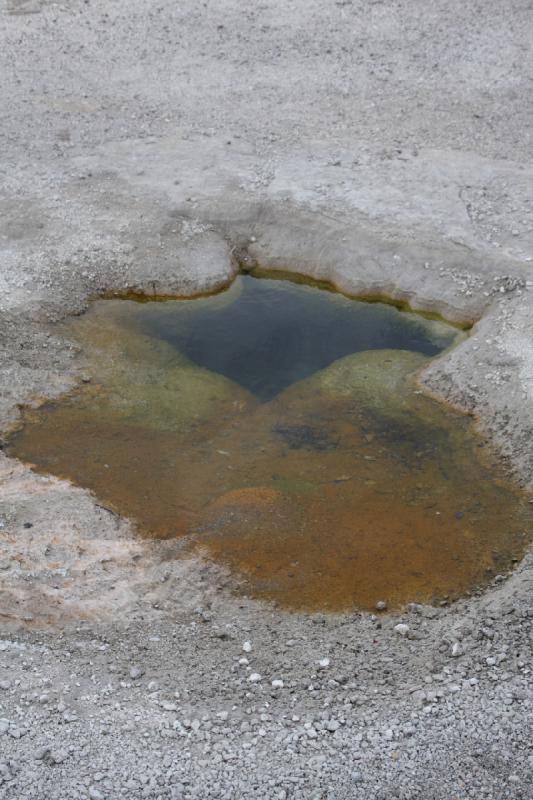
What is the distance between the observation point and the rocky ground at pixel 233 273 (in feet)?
22.1

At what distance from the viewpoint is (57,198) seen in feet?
44.4

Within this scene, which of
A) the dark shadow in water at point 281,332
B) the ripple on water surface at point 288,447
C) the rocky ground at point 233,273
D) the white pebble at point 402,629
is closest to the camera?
the rocky ground at point 233,273

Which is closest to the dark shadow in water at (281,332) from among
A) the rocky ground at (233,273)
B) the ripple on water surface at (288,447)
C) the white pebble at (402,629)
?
the ripple on water surface at (288,447)

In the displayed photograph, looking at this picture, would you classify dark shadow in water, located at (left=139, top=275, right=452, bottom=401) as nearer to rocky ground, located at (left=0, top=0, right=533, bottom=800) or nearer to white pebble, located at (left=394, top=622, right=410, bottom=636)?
rocky ground, located at (left=0, top=0, right=533, bottom=800)

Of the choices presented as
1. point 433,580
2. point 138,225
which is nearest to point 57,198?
point 138,225

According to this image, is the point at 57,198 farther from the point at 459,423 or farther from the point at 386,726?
the point at 386,726

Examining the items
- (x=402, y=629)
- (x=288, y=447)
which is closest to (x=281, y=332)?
(x=288, y=447)

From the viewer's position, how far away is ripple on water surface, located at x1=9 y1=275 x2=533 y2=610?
8805mm

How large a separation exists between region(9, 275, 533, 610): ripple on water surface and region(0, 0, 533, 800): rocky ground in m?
0.35

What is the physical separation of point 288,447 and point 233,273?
381 cm

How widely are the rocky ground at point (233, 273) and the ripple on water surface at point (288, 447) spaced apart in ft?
1.16

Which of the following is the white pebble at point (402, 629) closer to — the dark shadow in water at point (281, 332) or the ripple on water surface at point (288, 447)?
the ripple on water surface at point (288, 447)

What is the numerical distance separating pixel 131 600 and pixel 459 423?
4.83 m

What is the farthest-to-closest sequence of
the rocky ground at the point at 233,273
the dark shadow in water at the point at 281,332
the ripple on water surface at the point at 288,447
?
the dark shadow in water at the point at 281,332 → the ripple on water surface at the point at 288,447 → the rocky ground at the point at 233,273
